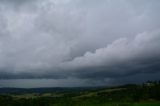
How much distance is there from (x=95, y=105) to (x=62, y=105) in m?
22.3

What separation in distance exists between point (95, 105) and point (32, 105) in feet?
132

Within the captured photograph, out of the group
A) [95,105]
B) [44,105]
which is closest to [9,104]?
[44,105]

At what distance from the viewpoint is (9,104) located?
193875mm

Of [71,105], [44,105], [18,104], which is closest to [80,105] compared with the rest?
[71,105]

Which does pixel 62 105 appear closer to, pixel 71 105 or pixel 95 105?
pixel 71 105

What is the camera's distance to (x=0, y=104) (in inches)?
7648

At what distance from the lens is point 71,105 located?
198375 millimetres

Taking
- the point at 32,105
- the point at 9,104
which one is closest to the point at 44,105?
the point at 32,105

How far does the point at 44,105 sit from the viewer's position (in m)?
194

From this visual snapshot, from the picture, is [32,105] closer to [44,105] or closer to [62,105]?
[44,105]

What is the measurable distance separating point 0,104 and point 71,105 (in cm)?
4588

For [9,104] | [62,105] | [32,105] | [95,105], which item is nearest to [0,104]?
[9,104]

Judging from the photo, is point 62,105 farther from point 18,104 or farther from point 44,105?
point 18,104

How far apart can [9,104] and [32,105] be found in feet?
54.1
